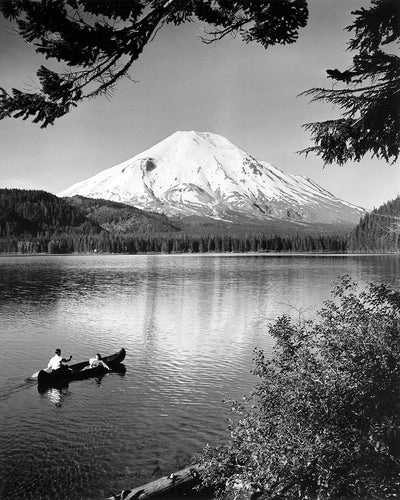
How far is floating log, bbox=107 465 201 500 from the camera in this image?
12.8m

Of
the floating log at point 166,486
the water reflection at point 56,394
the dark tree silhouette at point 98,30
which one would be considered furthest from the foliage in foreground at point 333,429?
the water reflection at point 56,394

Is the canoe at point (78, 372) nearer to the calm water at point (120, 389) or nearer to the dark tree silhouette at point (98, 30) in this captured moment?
the calm water at point (120, 389)

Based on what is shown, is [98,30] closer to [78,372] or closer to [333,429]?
[333,429]

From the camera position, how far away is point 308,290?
62.7 metres

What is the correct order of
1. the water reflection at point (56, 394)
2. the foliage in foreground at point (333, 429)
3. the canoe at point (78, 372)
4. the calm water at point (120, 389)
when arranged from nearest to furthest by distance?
the foliage in foreground at point (333, 429) < the calm water at point (120, 389) < the water reflection at point (56, 394) < the canoe at point (78, 372)

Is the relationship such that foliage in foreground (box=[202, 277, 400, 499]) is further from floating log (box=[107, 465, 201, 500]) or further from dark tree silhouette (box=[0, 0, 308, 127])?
dark tree silhouette (box=[0, 0, 308, 127])

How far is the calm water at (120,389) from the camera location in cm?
1595

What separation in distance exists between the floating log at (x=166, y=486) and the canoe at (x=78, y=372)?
12926 mm

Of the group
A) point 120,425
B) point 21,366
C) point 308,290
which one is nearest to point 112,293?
point 308,290

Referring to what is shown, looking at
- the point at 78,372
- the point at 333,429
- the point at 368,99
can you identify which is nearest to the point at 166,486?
the point at 333,429

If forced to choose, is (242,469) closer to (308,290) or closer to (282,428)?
(282,428)

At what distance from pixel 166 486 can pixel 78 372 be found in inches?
566

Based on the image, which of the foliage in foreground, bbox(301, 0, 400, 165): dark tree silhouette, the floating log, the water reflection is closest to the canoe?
the water reflection

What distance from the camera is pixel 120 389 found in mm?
24875
